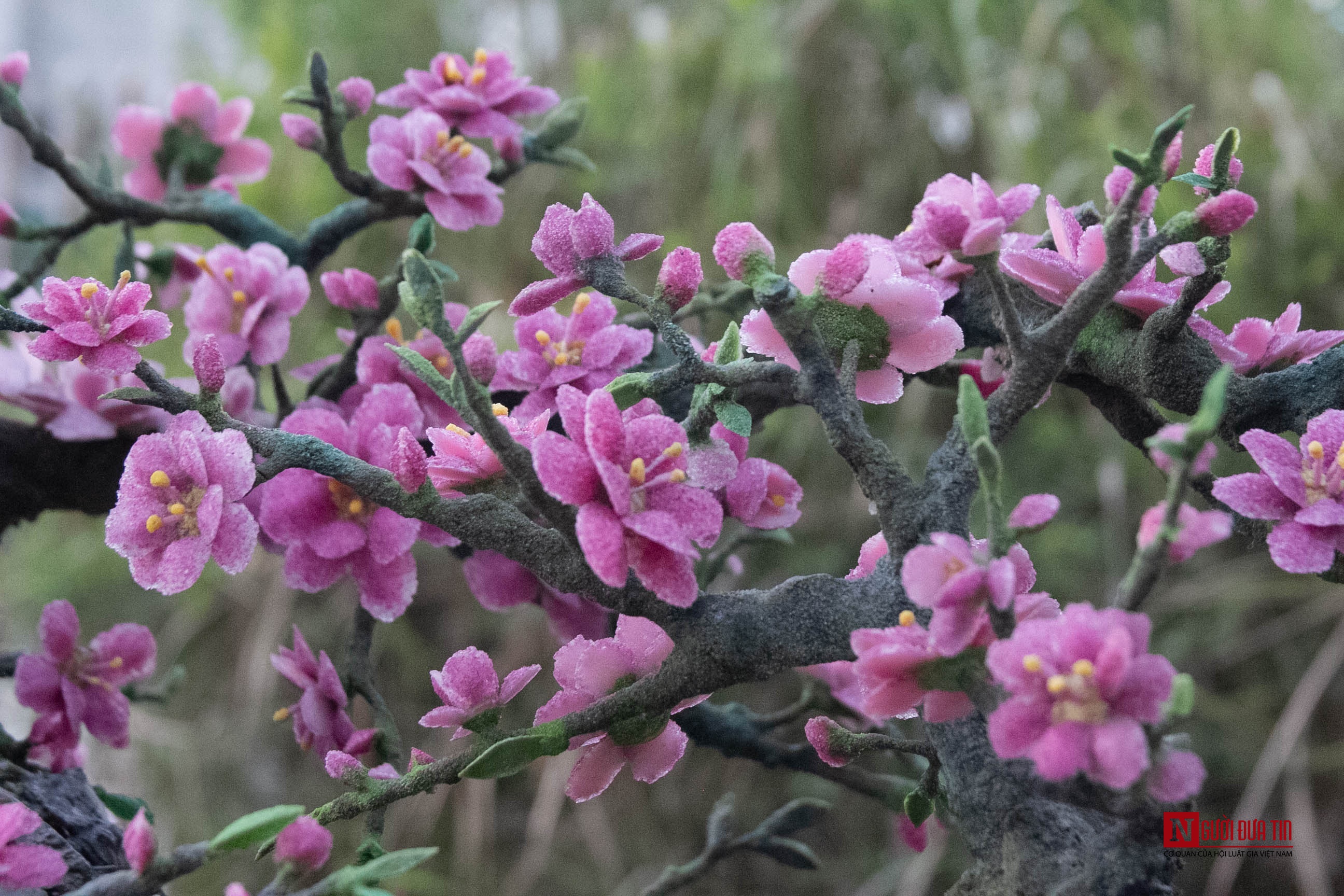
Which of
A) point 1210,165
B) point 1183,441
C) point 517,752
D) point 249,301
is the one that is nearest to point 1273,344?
point 1210,165

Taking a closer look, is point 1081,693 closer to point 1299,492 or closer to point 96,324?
point 1299,492

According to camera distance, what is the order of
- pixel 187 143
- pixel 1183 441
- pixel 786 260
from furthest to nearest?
1. pixel 786 260
2. pixel 187 143
3. pixel 1183 441

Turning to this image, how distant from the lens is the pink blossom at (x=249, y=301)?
0.40 metres

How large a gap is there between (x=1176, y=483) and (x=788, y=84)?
115cm

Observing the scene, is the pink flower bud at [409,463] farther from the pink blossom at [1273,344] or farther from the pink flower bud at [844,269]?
the pink blossom at [1273,344]

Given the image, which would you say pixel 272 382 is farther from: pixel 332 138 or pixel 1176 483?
pixel 1176 483

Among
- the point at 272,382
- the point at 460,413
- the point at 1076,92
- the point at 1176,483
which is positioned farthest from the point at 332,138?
the point at 1076,92

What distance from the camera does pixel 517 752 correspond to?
0.89ft

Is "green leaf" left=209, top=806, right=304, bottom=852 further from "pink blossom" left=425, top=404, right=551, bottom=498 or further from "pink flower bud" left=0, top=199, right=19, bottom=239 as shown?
"pink flower bud" left=0, top=199, right=19, bottom=239

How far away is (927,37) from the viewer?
1.23 m

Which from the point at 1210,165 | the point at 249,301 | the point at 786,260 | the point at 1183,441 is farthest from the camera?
the point at 786,260

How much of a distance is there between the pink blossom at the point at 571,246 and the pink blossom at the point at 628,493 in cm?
5

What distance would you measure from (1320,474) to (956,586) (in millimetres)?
127

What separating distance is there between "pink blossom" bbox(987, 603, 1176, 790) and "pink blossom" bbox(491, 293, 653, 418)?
0.60 feet
